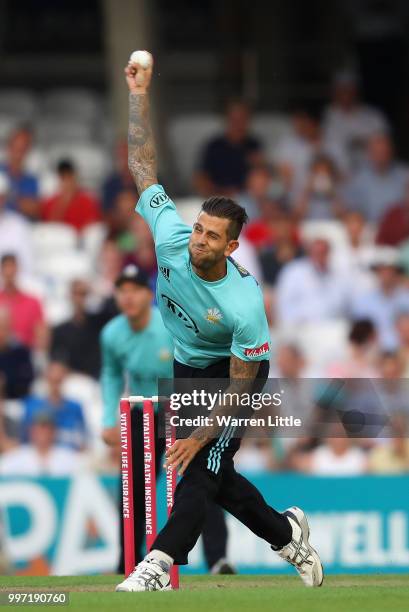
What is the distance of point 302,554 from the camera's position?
730 centimetres

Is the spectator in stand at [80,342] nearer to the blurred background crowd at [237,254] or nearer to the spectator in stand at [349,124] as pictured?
the blurred background crowd at [237,254]

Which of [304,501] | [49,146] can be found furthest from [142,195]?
[49,146]

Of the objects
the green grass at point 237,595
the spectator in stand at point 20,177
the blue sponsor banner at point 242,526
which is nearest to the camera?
the green grass at point 237,595

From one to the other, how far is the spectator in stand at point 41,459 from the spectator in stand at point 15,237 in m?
2.54

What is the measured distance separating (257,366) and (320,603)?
108 cm

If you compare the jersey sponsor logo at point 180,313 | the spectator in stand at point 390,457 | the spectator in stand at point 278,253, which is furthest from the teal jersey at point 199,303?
the spectator in stand at point 278,253

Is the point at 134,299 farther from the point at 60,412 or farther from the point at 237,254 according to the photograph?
the point at 237,254

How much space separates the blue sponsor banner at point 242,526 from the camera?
37.1ft

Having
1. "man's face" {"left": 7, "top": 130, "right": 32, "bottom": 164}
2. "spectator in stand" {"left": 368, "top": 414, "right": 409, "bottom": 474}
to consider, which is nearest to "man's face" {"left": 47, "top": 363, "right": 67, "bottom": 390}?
"spectator in stand" {"left": 368, "top": 414, "right": 409, "bottom": 474}

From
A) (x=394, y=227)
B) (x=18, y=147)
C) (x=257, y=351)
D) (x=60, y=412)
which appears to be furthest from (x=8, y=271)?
(x=257, y=351)

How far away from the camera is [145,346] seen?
9180 millimetres

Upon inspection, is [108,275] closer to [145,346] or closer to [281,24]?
[145,346]

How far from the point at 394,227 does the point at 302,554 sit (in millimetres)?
8192

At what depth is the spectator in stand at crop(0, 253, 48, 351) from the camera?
44.8 ft
